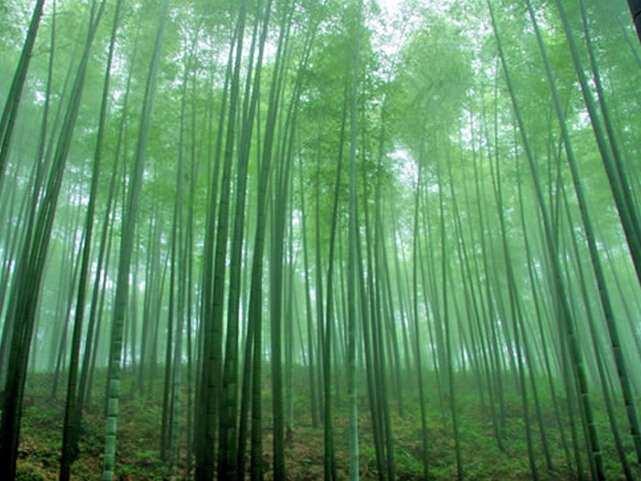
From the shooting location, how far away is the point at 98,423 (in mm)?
5605

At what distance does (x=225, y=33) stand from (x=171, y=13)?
0.70 metres

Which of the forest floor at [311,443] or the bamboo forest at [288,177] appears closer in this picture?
Result: the bamboo forest at [288,177]

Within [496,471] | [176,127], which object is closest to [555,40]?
[176,127]

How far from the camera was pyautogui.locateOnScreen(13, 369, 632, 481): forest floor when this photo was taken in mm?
4539

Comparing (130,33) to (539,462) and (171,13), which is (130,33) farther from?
(539,462)

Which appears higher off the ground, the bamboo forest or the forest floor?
the bamboo forest

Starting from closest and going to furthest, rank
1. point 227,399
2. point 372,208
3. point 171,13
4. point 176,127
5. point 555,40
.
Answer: point 227,399 → point 171,13 → point 555,40 → point 176,127 → point 372,208

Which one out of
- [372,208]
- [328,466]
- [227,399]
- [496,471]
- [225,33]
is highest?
[225,33]

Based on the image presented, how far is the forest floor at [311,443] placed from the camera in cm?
454

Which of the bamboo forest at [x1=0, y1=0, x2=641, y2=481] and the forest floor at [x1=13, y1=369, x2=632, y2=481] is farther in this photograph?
the forest floor at [x1=13, y1=369, x2=632, y2=481]

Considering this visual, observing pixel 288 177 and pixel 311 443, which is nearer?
pixel 288 177

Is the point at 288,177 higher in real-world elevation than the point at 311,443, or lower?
higher

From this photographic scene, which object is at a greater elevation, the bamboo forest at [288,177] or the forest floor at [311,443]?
the bamboo forest at [288,177]

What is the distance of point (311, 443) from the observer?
19.2 ft
